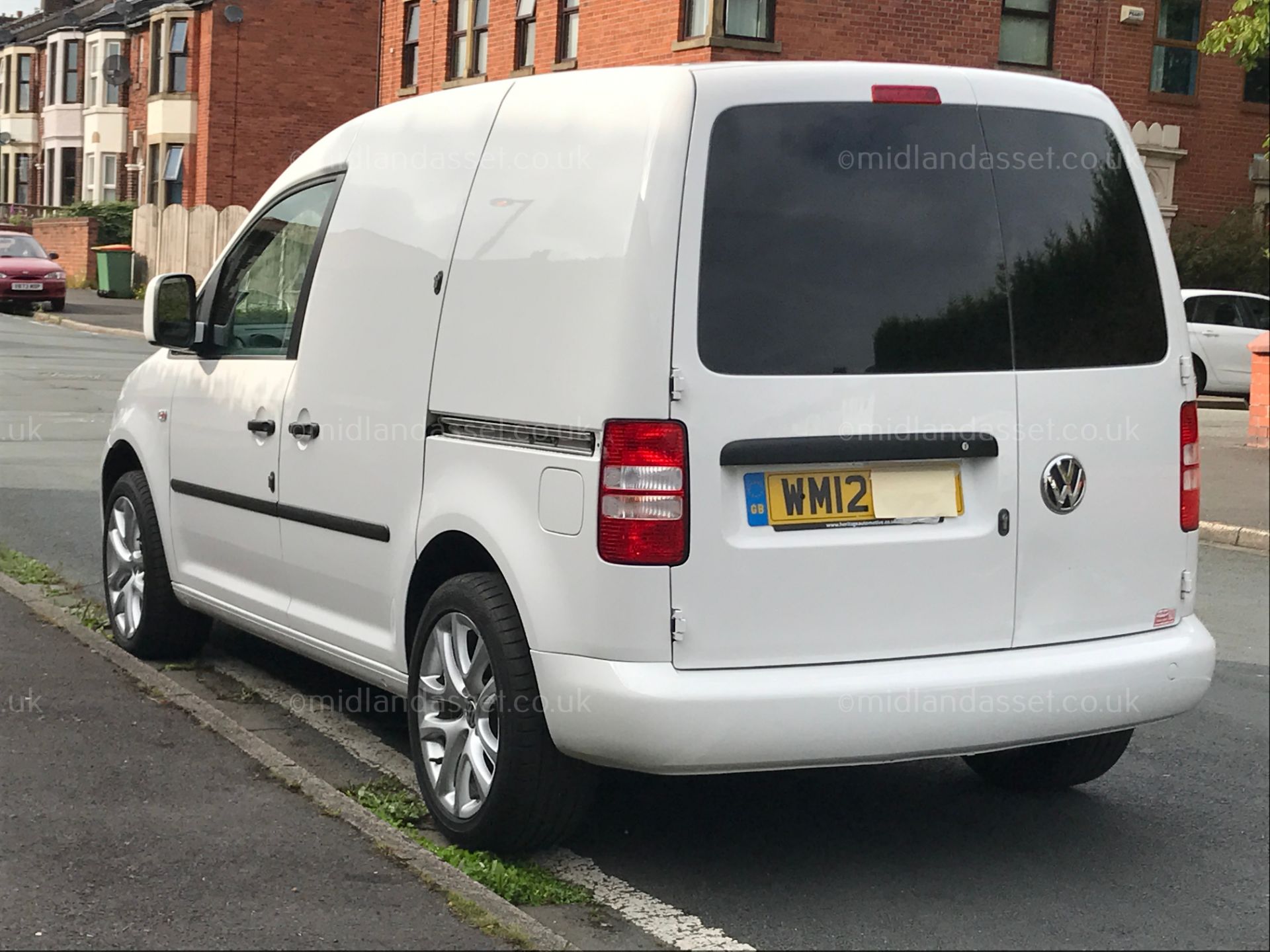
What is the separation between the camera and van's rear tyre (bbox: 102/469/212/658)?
22.8 ft

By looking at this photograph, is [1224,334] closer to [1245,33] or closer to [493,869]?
[1245,33]

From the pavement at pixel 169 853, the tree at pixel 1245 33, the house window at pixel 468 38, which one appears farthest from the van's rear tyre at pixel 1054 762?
the house window at pixel 468 38

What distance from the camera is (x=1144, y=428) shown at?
489 centimetres

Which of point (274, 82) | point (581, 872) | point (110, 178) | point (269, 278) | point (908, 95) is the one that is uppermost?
point (274, 82)

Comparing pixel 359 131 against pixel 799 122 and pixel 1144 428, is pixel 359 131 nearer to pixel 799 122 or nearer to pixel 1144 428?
pixel 799 122

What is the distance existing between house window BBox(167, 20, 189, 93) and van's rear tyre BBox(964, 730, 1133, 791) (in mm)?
48046

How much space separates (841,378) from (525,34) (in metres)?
28.3

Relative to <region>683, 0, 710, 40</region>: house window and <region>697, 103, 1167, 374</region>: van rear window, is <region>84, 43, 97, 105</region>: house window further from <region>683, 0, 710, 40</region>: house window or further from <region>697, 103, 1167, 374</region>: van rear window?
<region>697, 103, 1167, 374</region>: van rear window

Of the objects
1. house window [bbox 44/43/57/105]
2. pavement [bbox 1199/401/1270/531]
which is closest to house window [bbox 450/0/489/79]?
pavement [bbox 1199/401/1270/531]

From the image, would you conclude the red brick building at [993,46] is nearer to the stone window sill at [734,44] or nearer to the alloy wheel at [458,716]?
the stone window sill at [734,44]

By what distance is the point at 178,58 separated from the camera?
5053 cm

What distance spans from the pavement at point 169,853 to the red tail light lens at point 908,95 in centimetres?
230

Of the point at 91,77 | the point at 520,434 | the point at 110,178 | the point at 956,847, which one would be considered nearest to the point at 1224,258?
the point at 956,847

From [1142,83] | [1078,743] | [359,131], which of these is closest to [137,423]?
[359,131]
